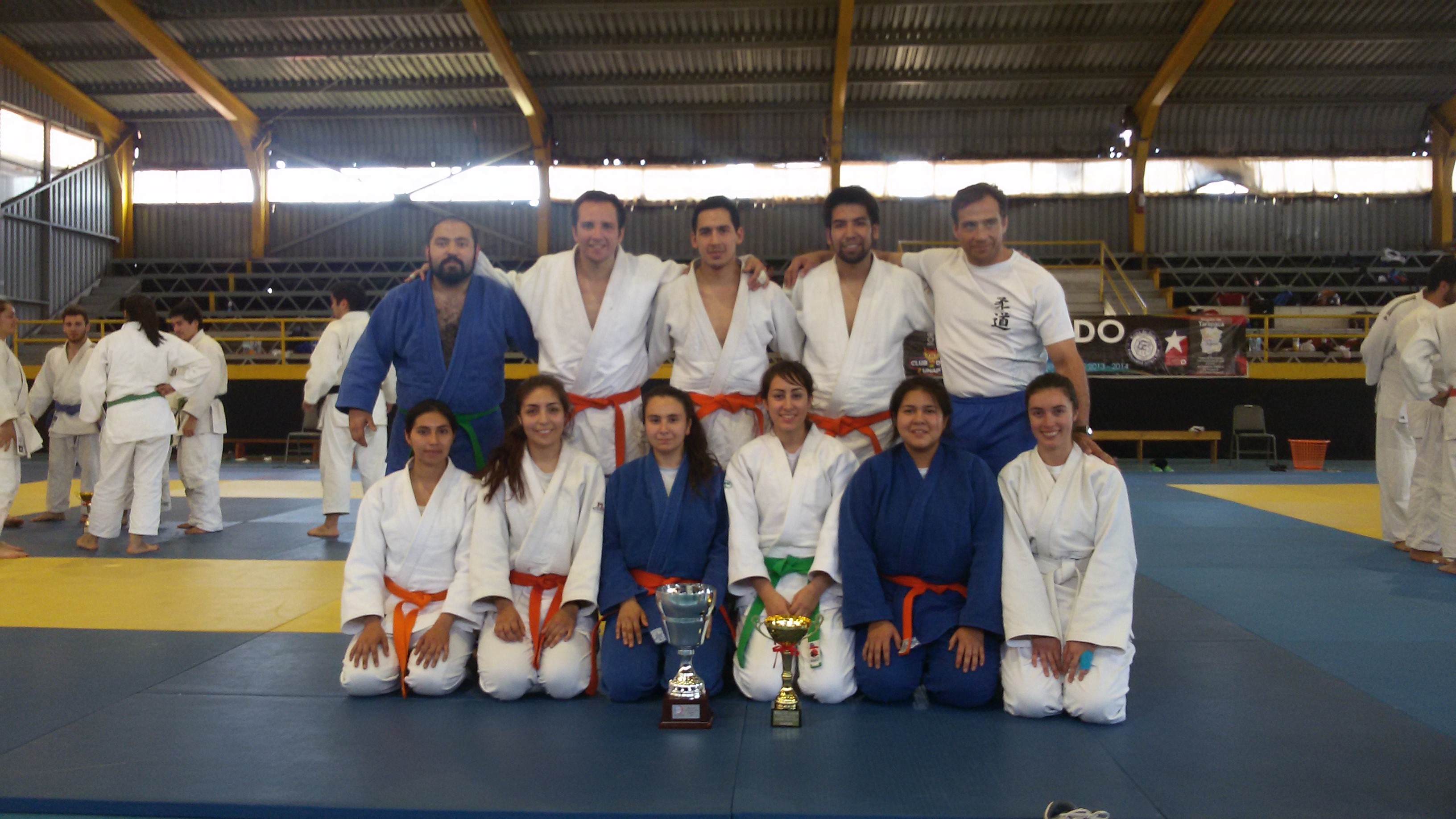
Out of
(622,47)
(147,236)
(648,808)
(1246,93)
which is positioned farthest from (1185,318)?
(147,236)

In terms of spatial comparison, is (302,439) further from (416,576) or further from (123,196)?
(416,576)

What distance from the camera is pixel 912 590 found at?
312cm

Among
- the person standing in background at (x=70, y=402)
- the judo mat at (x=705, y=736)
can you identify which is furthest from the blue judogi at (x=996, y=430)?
the person standing in background at (x=70, y=402)

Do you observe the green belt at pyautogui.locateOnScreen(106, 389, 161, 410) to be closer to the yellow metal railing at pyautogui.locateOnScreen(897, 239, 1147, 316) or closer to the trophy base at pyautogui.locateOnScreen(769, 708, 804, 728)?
the trophy base at pyautogui.locateOnScreen(769, 708, 804, 728)

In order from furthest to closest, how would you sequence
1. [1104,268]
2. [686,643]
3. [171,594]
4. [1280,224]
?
[1280,224], [1104,268], [171,594], [686,643]

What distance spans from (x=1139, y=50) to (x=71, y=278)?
17803mm

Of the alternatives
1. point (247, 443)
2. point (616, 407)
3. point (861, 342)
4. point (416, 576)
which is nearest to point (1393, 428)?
point (861, 342)

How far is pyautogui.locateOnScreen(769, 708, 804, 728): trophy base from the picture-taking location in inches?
110

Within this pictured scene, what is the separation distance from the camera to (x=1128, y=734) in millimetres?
2725

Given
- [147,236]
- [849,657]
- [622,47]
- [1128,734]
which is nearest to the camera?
[1128,734]

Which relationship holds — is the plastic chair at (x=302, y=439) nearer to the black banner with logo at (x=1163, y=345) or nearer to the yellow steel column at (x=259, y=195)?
the yellow steel column at (x=259, y=195)

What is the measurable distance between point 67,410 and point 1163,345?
1054 centimetres

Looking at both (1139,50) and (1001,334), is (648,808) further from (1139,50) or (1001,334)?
(1139,50)

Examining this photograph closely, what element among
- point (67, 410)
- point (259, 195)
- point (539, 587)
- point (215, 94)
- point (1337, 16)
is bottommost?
point (539, 587)
